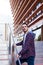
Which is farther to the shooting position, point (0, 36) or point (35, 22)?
point (35, 22)

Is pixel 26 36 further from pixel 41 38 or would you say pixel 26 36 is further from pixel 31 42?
pixel 41 38

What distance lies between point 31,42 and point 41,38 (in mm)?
12897

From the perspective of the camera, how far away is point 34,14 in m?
16.8

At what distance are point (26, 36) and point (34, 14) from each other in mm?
12930

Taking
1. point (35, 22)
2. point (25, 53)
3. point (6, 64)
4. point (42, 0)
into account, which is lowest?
point (6, 64)

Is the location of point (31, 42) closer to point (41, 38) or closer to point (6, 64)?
point (6, 64)

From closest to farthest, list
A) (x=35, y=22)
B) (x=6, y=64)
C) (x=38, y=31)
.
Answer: (x=6, y=64) → (x=35, y=22) → (x=38, y=31)

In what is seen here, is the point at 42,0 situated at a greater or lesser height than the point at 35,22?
greater

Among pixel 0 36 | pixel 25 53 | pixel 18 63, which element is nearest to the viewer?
pixel 25 53

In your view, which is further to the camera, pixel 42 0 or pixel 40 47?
pixel 42 0

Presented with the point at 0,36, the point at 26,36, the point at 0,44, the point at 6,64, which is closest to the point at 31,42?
the point at 26,36

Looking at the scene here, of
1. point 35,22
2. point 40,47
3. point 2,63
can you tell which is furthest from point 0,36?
point 35,22

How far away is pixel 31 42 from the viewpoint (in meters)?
3.88

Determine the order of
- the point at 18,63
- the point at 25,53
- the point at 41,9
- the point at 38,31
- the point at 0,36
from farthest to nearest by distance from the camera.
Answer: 1. the point at 38,31
2. the point at 41,9
3. the point at 0,36
4. the point at 18,63
5. the point at 25,53
